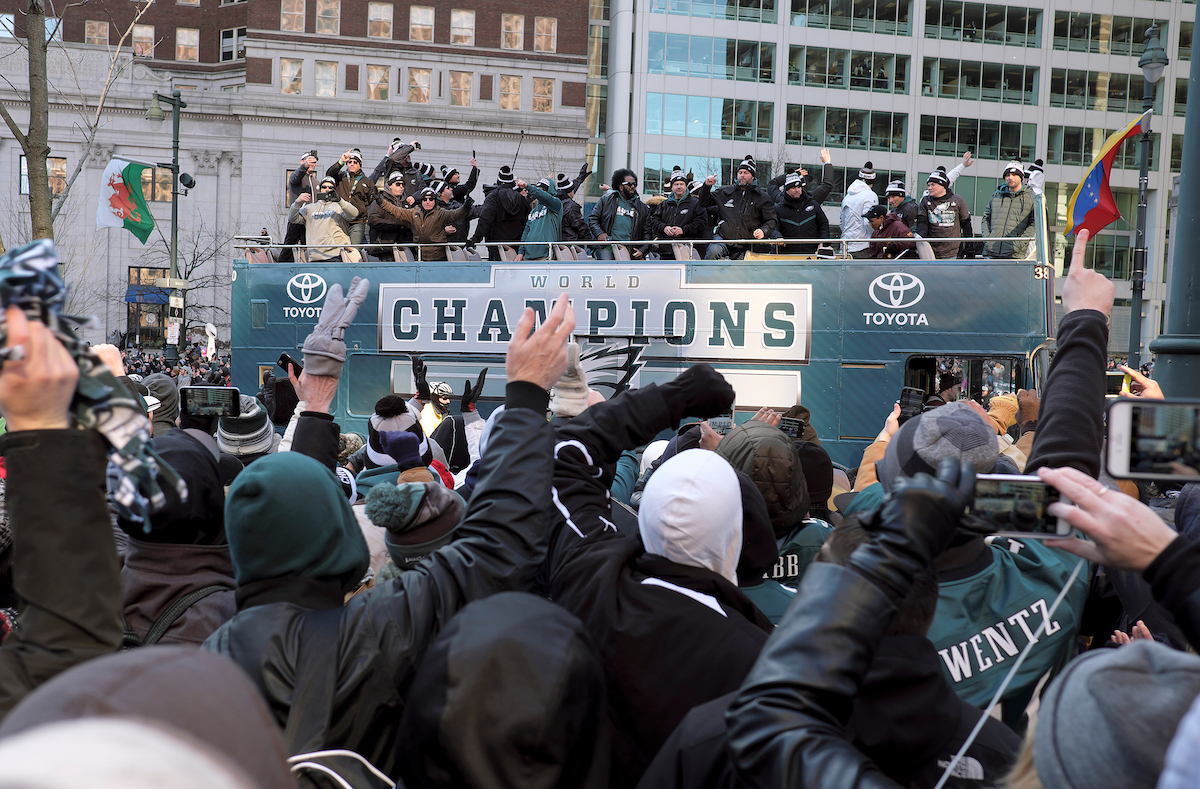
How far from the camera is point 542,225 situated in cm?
1427

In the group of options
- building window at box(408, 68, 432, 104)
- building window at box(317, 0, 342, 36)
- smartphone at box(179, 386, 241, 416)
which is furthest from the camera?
building window at box(408, 68, 432, 104)

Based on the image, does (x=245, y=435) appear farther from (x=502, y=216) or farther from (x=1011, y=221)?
(x=1011, y=221)

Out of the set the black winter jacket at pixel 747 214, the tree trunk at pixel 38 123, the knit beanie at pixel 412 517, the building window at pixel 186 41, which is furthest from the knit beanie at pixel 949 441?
the building window at pixel 186 41

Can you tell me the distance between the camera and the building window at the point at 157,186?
4106cm

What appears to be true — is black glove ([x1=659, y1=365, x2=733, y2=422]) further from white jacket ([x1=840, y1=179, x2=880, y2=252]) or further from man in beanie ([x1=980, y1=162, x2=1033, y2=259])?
white jacket ([x1=840, y1=179, x2=880, y2=252])

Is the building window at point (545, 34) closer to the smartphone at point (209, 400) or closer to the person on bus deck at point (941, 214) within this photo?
the person on bus deck at point (941, 214)

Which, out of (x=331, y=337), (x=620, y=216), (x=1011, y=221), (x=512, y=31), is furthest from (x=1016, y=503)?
(x=512, y=31)

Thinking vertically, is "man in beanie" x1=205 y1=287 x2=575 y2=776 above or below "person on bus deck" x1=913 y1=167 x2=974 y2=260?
below

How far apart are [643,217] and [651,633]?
12.9 m

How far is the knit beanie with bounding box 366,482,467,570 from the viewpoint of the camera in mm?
2742

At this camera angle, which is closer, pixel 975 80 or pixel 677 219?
pixel 677 219

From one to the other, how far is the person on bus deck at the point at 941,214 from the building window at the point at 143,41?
142 feet

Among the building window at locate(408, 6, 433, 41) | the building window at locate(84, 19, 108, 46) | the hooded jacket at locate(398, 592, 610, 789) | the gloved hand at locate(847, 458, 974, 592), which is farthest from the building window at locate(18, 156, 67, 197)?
the gloved hand at locate(847, 458, 974, 592)

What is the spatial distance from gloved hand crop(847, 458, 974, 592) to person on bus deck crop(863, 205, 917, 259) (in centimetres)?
1155
